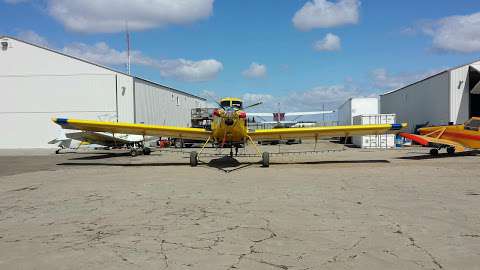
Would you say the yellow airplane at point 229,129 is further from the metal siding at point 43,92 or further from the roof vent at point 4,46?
the roof vent at point 4,46

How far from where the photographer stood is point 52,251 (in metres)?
4.80

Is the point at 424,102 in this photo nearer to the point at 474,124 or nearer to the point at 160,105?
the point at 474,124

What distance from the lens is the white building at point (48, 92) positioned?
3312 cm

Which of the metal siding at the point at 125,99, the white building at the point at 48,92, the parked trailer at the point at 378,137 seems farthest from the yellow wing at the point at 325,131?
the white building at the point at 48,92

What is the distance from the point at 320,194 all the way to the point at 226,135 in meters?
7.16

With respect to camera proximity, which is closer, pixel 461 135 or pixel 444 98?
pixel 461 135

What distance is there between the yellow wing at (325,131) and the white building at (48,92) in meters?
18.5

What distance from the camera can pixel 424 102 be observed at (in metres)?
35.0

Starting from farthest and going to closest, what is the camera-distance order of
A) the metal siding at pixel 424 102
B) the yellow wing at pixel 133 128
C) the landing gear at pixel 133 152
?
the metal siding at pixel 424 102, the landing gear at pixel 133 152, the yellow wing at pixel 133 128

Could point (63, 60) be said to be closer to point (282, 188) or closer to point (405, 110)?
point (282, 188)

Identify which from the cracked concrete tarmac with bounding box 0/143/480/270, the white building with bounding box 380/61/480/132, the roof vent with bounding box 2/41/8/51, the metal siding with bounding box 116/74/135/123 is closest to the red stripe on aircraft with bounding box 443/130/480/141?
the cracked concrete tarmac with bounding box 0/143/480/270

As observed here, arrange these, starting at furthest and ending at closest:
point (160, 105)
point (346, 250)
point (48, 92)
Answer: point (160, 105)
point (48, 92)
point (346, 250)

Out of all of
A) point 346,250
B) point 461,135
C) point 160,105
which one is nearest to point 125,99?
point 160,105

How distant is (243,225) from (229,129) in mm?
9321
